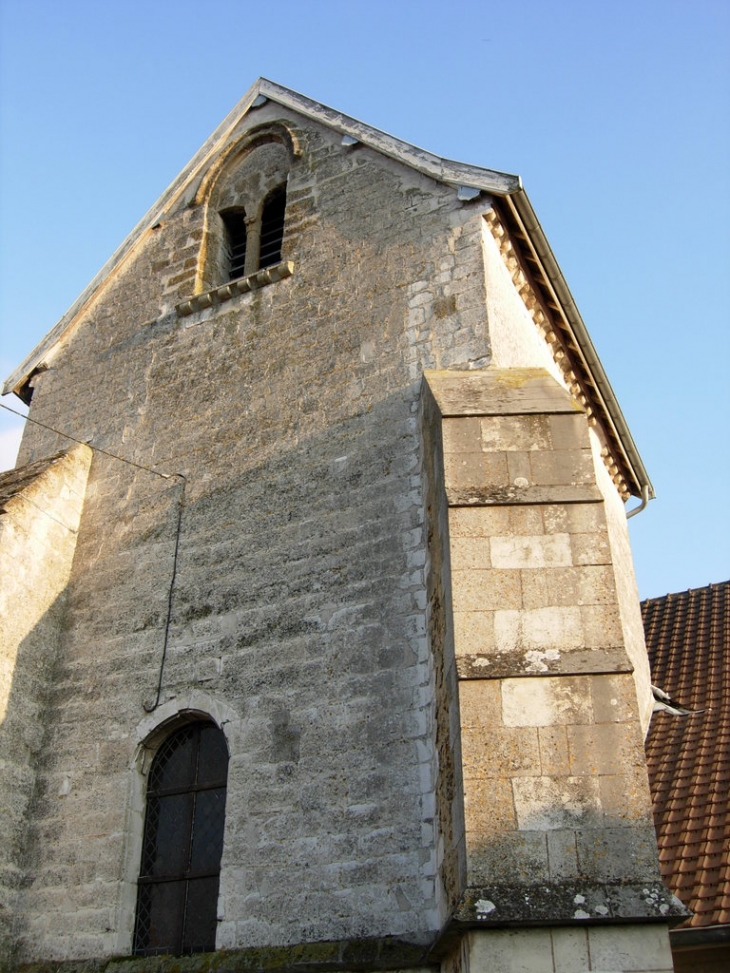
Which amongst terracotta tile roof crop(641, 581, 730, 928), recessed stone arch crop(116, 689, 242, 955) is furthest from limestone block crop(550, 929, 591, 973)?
recessed stone arch crop(116, 689, 242, 955)

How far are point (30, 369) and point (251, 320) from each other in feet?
8.78

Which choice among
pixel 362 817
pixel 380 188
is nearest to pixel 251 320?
pixel 380 188

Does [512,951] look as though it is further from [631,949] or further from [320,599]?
[320,599]

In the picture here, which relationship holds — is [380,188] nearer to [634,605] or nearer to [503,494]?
[503,494]

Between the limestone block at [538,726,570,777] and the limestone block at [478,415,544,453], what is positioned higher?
the limestone block at [478,415,544,453]

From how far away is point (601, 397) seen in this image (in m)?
10.4

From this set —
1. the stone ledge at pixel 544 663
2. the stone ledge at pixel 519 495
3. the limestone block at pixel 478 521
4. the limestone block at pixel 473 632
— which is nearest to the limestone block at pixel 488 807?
the stone ledge at pixel 544 663

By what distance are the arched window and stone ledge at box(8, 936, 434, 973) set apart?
255 mm

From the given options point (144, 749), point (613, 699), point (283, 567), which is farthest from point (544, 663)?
point (144, 749)

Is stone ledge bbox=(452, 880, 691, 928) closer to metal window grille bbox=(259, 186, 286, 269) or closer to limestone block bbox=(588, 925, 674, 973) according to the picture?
limestone block bbox=(588, 925, 674, 973)

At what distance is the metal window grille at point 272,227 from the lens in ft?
32.0

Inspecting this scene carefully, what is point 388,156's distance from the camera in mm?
9047

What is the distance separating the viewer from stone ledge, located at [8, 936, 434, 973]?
18.4ft

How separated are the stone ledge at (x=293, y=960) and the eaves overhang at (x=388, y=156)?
18.5 ft
